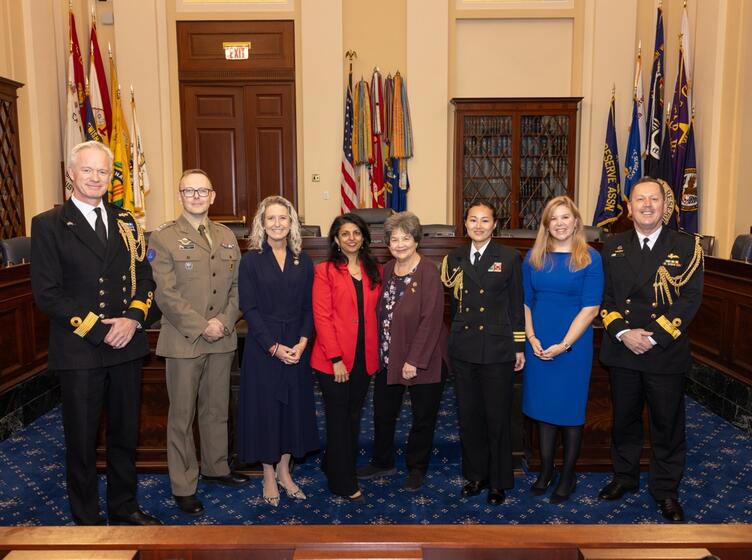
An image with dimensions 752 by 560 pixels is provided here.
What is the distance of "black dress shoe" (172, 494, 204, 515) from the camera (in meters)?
2.84

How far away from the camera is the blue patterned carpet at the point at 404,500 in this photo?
2.80m

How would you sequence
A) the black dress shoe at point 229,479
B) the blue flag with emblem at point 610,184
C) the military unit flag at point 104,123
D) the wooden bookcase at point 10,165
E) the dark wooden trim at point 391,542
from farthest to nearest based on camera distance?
the blue flag with emblem at point 610,184 → the military unit flag at point 104,123 → the wooden bookcase at point 10,165 → the black dress shoe at point 229,479 → the dark wooden trim at point 391,542

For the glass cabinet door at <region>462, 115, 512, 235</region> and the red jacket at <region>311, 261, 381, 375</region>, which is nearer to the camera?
the red jacket at <region>311, 261, 381, 375</region>

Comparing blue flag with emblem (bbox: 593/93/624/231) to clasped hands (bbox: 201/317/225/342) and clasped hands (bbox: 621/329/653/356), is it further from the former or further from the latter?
clasped hands (bbox: 201/317/225/342)

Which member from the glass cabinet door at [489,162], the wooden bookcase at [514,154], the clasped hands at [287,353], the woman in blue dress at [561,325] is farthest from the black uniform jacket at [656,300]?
the wooden bookcase at [514,154]

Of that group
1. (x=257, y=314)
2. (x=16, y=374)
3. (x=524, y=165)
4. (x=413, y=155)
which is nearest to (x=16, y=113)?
(x=16, y=374)

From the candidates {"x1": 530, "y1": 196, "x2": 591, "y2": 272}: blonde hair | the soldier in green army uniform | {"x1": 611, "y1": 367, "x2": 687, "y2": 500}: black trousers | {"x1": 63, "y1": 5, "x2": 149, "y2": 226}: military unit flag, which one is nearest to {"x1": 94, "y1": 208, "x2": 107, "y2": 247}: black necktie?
the soldier in green army uniform

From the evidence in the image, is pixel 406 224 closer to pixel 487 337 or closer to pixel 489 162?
pixel 487 337

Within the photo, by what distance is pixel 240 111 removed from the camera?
26.6 ft

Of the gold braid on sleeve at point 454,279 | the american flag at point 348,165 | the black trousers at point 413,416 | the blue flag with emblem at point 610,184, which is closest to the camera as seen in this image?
the gold braid on sleeve at point 454,279

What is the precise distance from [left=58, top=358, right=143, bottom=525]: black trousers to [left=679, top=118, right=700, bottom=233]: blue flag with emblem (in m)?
5.84

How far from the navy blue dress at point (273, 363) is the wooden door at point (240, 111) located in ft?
18.0

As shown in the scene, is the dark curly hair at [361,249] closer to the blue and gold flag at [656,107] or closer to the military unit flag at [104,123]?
the military unit flag at [104,123]

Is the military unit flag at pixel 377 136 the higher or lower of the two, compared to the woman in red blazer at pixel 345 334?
higher
